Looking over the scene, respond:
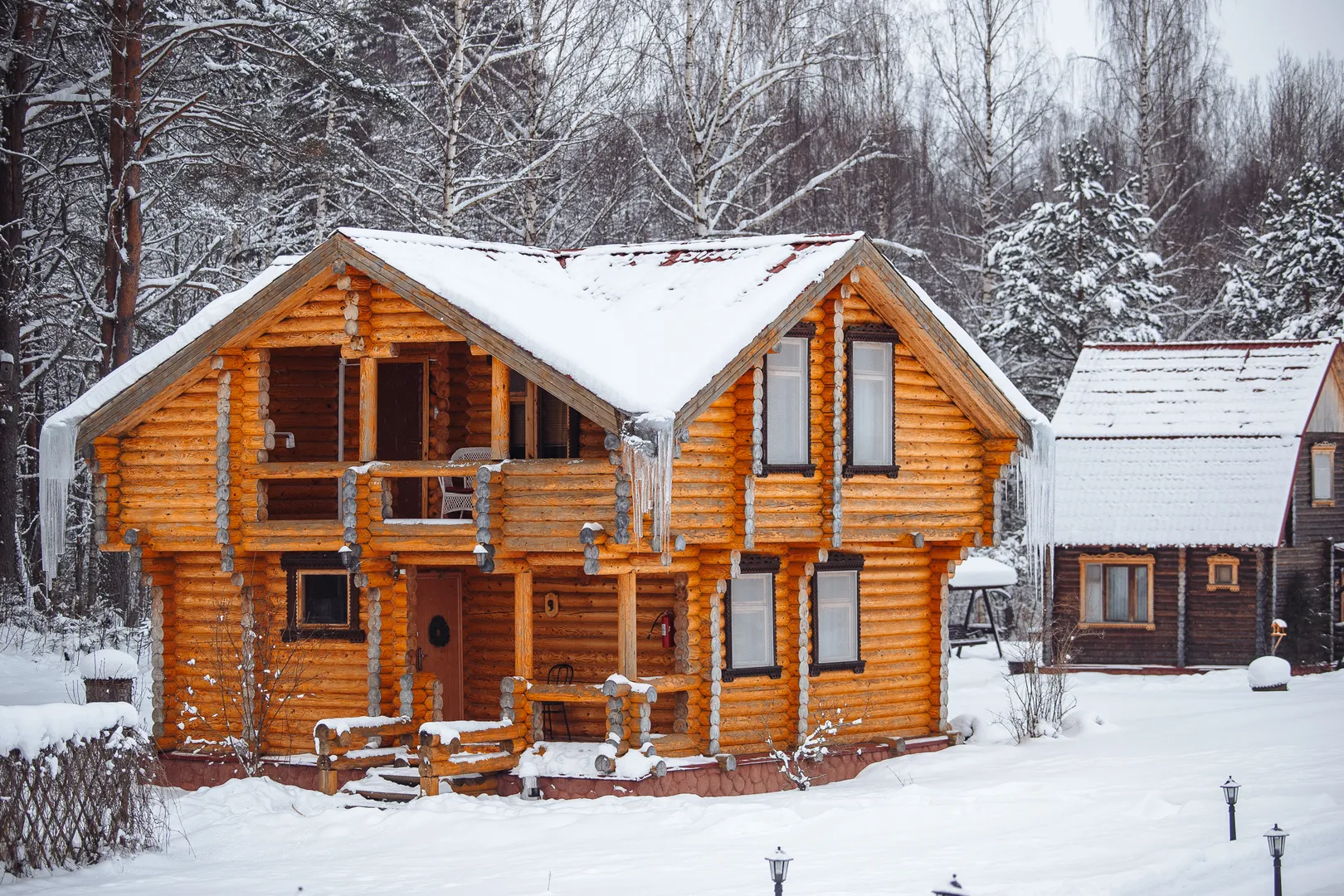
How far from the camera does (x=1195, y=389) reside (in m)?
34.0

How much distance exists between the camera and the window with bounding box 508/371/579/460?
20141mm

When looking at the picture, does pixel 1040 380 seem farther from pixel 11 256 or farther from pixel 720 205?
pixel 11 256

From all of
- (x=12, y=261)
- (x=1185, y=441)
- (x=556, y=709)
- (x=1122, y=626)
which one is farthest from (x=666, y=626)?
(x=1185, y=441)

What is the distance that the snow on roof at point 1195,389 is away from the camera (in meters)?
32.8

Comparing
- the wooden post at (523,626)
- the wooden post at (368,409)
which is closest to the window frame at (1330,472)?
the wooden post at (523,626)

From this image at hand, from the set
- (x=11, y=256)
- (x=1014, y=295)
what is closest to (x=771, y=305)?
(x=11, y=256)

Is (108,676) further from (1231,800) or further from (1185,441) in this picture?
(1185,441)

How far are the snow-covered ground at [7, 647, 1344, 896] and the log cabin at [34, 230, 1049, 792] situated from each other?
1.44 m

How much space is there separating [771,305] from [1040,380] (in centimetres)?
2329

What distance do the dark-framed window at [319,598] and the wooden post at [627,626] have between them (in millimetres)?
3673

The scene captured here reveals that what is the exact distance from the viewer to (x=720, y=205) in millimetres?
30641

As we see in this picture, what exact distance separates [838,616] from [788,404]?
3.28 metres

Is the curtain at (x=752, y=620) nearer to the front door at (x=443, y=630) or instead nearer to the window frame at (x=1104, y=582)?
the front door at (x=443, y=630)

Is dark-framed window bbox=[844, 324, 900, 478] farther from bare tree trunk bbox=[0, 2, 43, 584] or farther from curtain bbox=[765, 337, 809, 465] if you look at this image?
bare tree trunk bbox=[0, 2, 43, 584]
